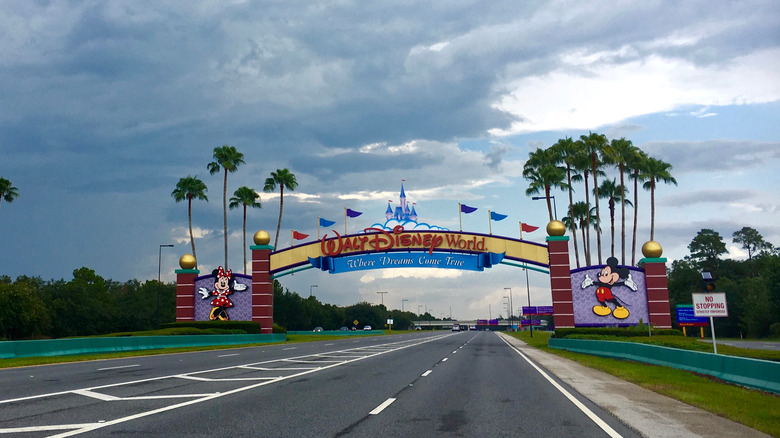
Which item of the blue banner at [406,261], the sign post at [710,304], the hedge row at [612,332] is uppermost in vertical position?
the blue banner at [406,261]

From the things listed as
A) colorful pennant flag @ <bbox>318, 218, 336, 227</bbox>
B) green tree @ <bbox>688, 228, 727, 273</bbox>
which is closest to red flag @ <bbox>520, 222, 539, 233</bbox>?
colorful pennant flag @ <bbox>318, 218, 336, 227</bbox>

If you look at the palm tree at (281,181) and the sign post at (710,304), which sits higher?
the palm tree at (281,181)

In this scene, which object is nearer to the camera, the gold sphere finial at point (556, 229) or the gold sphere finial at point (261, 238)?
the gold sphere finial at point (556, 229)

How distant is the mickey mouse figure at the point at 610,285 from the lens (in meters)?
46.5

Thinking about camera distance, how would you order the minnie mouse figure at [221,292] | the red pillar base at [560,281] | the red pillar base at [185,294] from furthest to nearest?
the red pillar base at [185,294] < the minnie mouse figure at [221,292] < the red pillar base at [560,281]

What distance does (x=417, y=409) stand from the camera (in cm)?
1087

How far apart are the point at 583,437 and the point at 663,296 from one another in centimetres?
4246

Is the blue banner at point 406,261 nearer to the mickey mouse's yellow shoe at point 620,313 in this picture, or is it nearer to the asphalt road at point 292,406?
the mickey mouse's yellow shoe at point 620,313

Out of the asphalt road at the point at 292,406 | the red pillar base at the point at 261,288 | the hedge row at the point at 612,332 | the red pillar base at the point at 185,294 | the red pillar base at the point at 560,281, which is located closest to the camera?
the asphalt road at the point at 292,406

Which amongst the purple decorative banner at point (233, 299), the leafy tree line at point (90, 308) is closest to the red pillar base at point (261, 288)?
the purple decorative banner at point (233, 299)

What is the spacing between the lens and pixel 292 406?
10805mm

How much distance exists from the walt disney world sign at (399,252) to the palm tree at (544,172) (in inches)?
430

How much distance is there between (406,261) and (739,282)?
71.3 meters

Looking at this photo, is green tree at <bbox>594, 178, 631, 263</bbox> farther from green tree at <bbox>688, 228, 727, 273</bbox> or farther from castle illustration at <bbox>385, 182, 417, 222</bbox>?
green tree at <bbox>688, 228, 727, 273</bbox>
